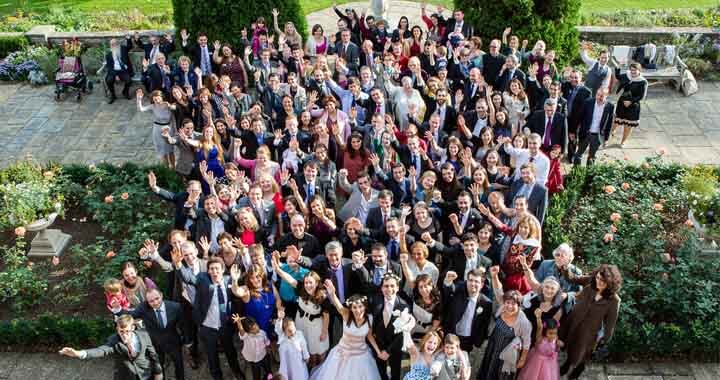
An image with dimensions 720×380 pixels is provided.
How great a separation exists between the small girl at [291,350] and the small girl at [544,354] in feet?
7.92

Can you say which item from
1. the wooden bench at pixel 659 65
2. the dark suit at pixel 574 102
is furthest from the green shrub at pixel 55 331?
the wooden bench at pixel 659 65

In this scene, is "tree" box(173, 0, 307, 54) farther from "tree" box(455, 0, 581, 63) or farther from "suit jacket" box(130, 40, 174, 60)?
"tree" box(455, 0, 581, 63)

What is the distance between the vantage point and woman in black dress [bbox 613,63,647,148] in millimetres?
11914

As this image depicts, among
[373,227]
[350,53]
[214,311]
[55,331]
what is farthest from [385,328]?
[350,53]

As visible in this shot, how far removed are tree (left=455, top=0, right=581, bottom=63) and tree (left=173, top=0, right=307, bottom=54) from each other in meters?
4.11

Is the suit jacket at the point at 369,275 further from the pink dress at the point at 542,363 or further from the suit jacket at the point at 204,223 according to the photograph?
the suit jacket at the point at 204,223

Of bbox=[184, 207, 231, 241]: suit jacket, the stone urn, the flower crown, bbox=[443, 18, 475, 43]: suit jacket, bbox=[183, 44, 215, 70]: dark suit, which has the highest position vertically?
bbox=[443, 18, 475, 43]: suit jacket

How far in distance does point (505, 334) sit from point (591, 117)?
5253 mm

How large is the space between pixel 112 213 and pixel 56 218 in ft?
3.45

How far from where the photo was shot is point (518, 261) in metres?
8.09

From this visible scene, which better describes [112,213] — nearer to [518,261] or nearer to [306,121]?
[306,121]

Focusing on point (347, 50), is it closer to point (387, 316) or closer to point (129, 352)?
point (387, 316)

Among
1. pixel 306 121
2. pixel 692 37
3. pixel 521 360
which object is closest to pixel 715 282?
pixel 521 360

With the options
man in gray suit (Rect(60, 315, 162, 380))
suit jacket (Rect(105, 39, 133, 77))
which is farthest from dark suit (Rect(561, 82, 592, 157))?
suit jacket (Rect(105, 39, 133, 77))
